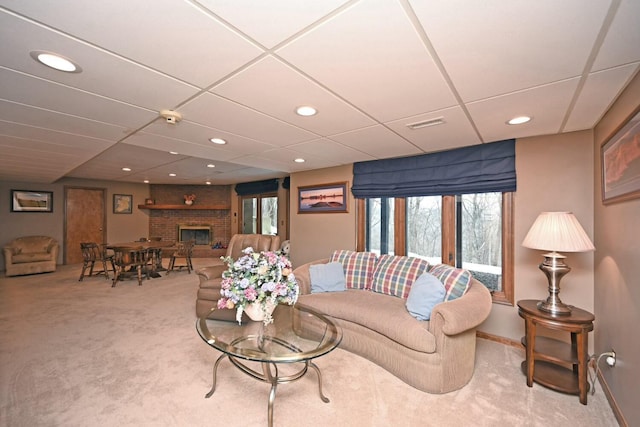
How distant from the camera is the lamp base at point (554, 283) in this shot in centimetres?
215

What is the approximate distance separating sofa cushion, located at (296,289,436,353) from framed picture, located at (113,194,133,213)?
24.4 ft

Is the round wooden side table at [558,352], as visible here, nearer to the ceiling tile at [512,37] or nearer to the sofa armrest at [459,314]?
the sofa armrest at [459,314]

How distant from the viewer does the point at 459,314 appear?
202 centimetres

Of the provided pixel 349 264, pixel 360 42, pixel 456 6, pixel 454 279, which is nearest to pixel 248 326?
pixel 349 264

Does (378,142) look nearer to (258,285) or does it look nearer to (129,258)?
(258,285)

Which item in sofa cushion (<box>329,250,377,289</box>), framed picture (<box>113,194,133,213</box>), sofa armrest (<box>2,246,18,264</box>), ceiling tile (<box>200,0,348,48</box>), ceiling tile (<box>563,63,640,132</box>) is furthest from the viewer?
framed picture (<box>113,194,133,213</box>)

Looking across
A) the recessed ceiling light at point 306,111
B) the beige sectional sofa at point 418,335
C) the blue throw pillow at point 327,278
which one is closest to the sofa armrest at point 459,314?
the beige sectional sofa at point 418,335

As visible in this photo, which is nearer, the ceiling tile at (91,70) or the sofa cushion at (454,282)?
the ceiling tile at (91,70)

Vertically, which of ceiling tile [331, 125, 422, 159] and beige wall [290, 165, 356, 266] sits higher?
ceiling tile [331, 125, 422, 159]

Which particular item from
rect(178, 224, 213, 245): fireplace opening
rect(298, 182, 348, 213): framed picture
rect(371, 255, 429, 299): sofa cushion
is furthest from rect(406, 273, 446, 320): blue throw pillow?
rect(178, 224, 213, 245): fireplace opening

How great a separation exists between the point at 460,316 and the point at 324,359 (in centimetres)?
125

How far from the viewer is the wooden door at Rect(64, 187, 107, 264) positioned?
704 cm

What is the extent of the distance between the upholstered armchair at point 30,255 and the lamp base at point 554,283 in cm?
864

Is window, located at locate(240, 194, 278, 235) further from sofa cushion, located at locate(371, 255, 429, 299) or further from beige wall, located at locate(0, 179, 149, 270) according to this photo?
sofa cushion, located at locate(371, 255, 429, 299)
